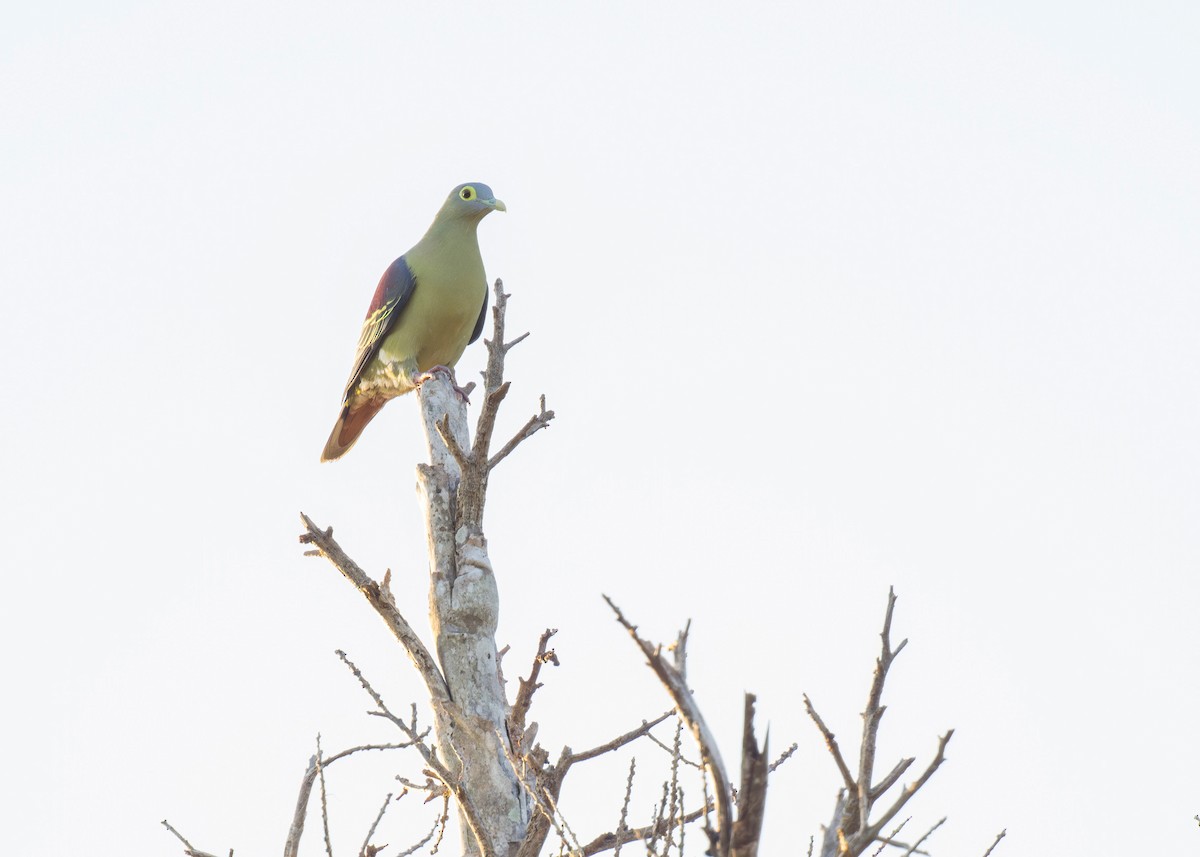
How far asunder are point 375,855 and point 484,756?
0.44 metres

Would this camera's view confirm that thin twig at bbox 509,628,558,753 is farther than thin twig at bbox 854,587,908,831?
Yes

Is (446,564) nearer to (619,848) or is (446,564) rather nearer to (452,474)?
(452,474)

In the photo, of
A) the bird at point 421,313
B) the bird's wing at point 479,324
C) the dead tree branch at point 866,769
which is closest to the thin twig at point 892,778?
the dead tree branch at point 866,769

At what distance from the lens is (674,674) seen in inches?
74.7

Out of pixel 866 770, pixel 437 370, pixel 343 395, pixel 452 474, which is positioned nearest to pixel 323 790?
pixel 866 770

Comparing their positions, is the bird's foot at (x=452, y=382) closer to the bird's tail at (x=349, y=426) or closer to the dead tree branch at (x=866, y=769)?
the bird's tail at (x=349, y=426)

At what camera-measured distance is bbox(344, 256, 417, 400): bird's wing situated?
6.23 m

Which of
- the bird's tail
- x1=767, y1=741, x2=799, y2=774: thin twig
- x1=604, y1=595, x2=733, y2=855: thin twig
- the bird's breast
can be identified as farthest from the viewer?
the bird's tail

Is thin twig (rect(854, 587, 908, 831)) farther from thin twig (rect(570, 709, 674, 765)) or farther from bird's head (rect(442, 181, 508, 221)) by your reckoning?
bird's head (rect(442, 181, 508, 221))

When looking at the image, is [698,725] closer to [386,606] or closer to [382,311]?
[386,606]

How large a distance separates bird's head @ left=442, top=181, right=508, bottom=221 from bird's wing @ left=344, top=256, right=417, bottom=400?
38 cm

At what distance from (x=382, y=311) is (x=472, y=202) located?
2.42ft

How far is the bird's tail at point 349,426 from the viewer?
644 cm

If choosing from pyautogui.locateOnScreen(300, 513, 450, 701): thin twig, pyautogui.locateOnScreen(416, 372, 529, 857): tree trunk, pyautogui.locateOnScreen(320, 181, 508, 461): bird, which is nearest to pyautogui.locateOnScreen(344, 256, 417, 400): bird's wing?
pyautogui.locateOnScreen(320, 181, 508, 461): bird
